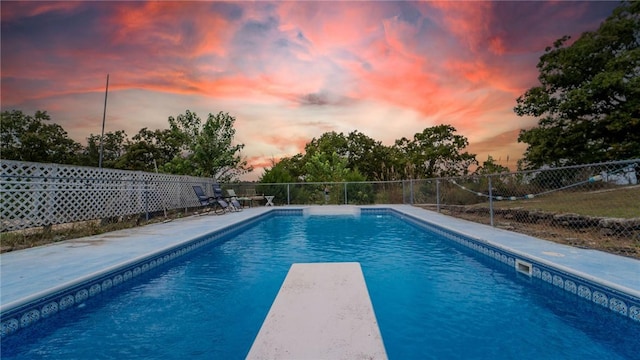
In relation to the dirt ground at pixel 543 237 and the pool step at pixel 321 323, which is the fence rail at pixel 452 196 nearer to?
the dirt ground at pixel 543 237

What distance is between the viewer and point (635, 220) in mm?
4434

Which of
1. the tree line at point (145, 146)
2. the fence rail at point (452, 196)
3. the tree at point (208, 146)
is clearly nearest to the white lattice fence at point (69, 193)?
the fence rail at point (452, 196)

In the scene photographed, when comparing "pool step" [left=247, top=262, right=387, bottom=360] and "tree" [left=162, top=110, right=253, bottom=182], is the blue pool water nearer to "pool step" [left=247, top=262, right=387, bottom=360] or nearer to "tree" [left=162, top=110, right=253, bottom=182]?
"pool step" [left=247, top=262, right=387, bottom=360]

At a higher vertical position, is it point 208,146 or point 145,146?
point 145,146

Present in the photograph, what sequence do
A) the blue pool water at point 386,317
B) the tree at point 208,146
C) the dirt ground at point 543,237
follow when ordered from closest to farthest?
the blue pool water at point 386,317, the dirt ground at point 543,237, the tree at point 208,146

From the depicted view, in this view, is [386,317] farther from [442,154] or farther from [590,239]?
[442,154]

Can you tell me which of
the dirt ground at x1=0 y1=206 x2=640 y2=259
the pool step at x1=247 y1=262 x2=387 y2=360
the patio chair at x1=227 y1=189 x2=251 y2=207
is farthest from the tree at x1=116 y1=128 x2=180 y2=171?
the pool step at x1=247 y1=262 x2=387 y2=360

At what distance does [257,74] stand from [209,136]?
210 inches

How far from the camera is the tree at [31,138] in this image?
20609 mm

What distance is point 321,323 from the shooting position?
2.16 m

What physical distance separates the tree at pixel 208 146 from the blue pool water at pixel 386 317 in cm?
Answer: 1083

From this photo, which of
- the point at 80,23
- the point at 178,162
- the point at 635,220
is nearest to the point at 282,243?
the point at 635,220

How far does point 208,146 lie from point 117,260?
37.5 ft

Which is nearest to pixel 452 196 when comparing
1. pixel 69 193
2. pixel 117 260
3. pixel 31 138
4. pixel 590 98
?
pixel 590 98
